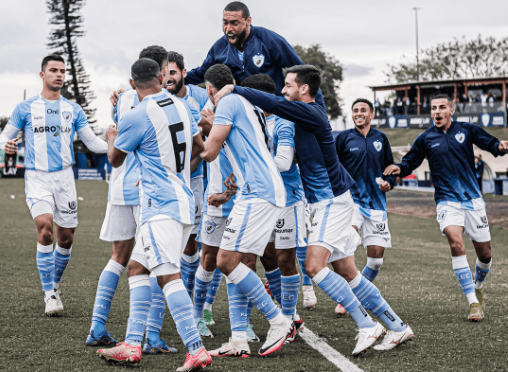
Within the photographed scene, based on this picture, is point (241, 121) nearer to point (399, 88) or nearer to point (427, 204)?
point (427, 204)

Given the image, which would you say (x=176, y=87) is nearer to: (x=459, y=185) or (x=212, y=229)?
(x=212, y=229)

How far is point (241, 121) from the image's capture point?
4.88 meters

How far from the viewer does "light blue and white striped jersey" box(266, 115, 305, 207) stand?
209 inches

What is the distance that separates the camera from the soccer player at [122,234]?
509 cm

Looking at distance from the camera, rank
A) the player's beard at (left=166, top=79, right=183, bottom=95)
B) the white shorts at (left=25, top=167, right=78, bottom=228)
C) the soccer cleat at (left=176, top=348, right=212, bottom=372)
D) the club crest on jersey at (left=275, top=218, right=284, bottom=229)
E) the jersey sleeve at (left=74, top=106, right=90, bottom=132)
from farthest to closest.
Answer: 1. the jersey sleeve at (left=74, top=106, right=90, bottom=132)
2. the white shorts at (left=25, top=167, right=78, bottom=228)
3. the player's beard at (left=166, top=79, right=183, bottom=95)
4. the club crest on jersey at (left=275, top=218, right=284, bottom=229)
5. the soccer cleat at (left=176, top=348, right=212, bottom=372)

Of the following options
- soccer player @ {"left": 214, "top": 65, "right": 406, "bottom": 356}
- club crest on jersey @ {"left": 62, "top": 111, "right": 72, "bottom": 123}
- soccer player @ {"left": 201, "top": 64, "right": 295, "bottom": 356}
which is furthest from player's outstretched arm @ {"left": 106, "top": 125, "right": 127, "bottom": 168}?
club crest on jersey @ {"left": 62, "top": 111, "right": 72, "bottom": 123}

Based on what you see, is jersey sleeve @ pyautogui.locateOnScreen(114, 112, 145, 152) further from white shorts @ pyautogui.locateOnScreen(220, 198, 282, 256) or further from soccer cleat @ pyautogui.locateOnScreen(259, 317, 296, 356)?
soccer cleat @ pyautogui.locateOnScreen(259, 317, 296, 356)

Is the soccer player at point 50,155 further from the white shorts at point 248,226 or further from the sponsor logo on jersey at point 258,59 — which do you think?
the white shorts at point 248,226

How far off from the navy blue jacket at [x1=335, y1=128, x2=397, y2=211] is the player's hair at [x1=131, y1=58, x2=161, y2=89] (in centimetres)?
329

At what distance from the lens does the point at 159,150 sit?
14.9ft

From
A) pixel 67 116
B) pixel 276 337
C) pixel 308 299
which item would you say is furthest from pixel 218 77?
pixel 308 299

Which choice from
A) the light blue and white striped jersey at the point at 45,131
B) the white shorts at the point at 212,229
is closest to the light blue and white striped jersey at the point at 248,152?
the white shorts at the point at 212,229

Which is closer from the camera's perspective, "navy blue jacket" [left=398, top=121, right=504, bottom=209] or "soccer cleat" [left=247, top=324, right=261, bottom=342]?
"soccer cleat" [left=247, top=324, right=261, bottom=342]

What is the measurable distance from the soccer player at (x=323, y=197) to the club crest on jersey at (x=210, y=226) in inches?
38.9
